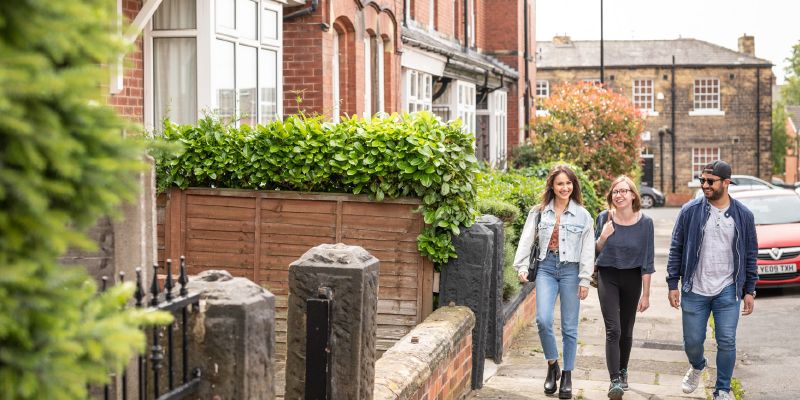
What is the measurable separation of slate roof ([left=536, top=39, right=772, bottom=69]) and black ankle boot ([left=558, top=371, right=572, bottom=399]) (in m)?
50.8

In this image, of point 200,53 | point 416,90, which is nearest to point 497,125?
point 416,90

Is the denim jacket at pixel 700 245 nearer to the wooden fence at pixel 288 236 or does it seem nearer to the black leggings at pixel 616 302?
the black leggings at pixel 616 302

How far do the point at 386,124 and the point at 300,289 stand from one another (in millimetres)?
3351

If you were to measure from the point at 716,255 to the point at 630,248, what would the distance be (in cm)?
68

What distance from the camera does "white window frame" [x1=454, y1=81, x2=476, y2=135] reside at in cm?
2486

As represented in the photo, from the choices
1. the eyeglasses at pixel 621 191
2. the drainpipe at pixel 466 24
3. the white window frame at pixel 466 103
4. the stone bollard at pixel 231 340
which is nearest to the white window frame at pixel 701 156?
the drainpipe at pixel 466 24

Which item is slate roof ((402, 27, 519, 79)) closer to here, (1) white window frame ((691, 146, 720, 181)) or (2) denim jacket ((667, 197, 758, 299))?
(2) denim jacket ((667, 197, 758, 299))

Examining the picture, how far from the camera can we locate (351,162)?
861 centimetres

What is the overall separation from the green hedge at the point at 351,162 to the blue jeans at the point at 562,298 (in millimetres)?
716

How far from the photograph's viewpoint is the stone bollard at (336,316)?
216 inches

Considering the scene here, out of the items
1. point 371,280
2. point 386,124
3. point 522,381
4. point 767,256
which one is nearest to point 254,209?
point 386,124

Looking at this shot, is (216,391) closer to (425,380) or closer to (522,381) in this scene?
(425,380)

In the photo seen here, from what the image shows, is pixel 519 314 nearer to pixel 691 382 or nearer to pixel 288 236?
pixel 691 382

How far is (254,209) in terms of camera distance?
8.99 meters
